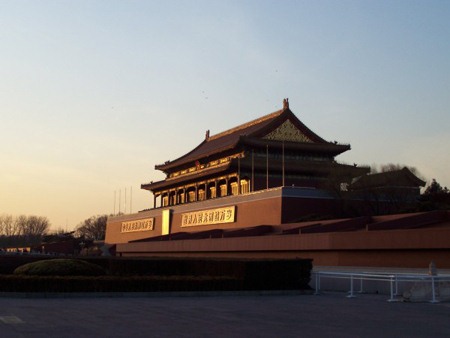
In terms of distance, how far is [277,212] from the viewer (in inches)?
1469

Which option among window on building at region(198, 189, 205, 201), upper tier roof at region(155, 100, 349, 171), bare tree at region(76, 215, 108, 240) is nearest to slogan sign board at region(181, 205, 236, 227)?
window on building at region(198, 189, 205, 201)

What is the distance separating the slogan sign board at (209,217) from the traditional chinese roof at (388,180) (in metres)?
9.19

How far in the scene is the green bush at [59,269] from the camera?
54.5 ft

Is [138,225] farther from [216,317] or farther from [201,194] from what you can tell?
[216,317]

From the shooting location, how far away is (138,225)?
58.0 m

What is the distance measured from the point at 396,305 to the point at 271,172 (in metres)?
32.7

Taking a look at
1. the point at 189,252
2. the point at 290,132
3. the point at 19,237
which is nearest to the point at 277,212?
the point at 189,252

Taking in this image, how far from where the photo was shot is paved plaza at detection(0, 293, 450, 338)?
8672 millimetres

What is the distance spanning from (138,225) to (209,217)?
1523 centimetres

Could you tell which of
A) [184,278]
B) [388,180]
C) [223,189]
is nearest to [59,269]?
[184,278]

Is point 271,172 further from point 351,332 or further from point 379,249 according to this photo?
point 351,332

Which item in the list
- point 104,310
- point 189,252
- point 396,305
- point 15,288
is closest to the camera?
point 104,310

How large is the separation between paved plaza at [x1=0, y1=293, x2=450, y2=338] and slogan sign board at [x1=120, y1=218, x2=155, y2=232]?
4029 cm

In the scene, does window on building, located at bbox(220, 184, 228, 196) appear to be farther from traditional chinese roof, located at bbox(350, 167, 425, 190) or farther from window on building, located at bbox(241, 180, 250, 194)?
traditional chinese roof, located at bbox(350, 167, 425, 190)
